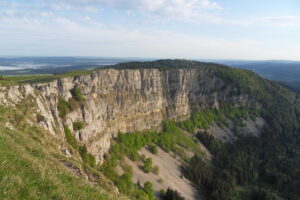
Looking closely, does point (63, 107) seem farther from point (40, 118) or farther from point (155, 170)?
point (155, 170)

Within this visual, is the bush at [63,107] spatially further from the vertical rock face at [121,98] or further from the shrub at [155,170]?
the shrub at [155,170]

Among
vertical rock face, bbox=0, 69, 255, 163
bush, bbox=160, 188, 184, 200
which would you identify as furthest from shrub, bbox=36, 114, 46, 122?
bush, bbox=160, 188, 184, 200

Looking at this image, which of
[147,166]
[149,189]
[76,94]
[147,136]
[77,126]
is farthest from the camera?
[147,136]

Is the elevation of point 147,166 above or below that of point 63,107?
below

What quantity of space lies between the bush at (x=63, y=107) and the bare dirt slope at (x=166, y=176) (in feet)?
88.7

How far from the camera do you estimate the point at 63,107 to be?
58.7 m

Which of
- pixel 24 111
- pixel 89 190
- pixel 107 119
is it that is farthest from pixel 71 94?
pixel 89 190

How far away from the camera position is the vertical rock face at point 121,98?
4866cm

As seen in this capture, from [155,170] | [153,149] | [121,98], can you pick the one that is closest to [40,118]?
[155,170]

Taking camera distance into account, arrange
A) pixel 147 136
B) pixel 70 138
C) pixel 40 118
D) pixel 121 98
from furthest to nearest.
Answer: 1. pixel 147 136
2. pixel 121 98
3. pixel 70 138
4. pixel 40 118

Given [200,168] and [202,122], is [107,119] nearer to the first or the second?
[200,168]

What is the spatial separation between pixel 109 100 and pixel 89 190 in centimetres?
7263

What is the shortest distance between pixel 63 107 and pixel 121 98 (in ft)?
111

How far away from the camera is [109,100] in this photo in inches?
3354
